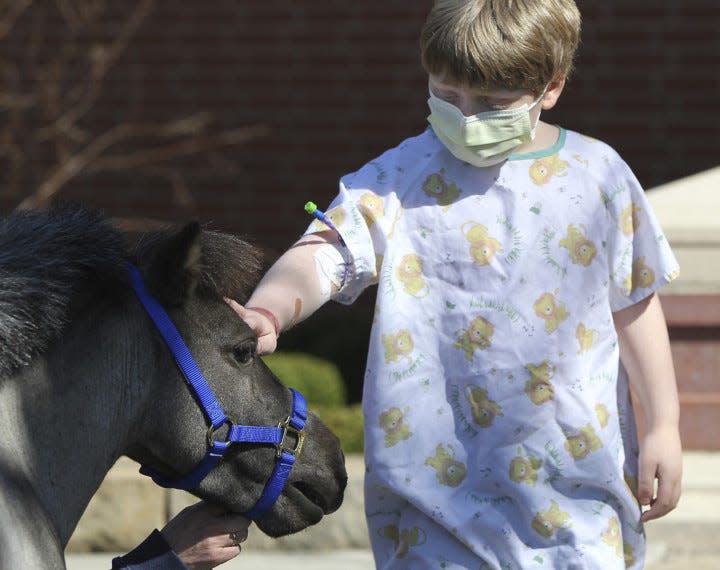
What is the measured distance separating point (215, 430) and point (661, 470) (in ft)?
3.39

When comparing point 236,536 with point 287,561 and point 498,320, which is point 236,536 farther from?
point 287,561

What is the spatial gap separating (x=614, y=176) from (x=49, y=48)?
6.73 m

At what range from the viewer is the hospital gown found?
2689mm

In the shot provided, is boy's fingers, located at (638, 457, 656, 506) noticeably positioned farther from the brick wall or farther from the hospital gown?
the brick wall

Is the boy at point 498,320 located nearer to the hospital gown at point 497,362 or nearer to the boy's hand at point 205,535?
the hospital gown at point 497,362

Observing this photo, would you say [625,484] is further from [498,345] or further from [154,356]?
[154,356]

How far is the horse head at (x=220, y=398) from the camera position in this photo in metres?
2.27

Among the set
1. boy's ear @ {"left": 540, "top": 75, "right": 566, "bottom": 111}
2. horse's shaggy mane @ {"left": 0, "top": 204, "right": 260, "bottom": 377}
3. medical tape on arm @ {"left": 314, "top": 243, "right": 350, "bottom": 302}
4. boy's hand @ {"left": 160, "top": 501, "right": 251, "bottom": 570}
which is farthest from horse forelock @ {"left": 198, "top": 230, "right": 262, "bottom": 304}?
boy's ear @ {"left": 540, "top": 75, "right": 566, "bottom": 111}

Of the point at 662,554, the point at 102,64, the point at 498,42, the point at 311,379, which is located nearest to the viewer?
the point at 498,42

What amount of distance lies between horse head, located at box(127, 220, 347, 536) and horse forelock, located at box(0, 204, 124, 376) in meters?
0.10

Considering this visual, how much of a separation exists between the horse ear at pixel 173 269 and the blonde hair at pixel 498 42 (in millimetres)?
721

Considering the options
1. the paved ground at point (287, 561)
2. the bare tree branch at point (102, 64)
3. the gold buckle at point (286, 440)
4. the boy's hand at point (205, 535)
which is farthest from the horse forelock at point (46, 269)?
the bare tree branch at point (102, 64)

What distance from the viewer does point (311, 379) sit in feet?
22.8

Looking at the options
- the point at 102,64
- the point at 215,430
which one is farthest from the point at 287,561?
the point at 102,64
